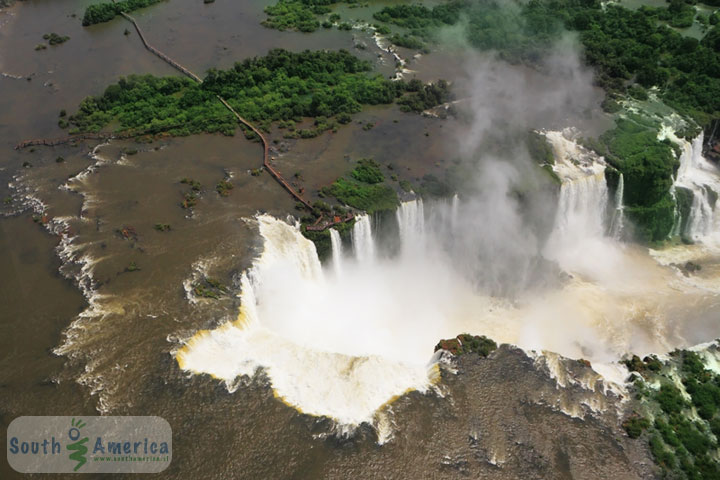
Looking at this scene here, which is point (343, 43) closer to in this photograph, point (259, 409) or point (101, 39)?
point (101, 39)

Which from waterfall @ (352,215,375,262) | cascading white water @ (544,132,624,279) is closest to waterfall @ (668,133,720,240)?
cascading white water @ (544,132,624,279)

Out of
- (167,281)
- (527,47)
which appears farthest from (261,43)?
(167,281)

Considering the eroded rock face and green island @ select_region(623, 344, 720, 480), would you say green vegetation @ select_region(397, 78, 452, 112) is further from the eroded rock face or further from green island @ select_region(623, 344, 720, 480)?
green island @ select_region(623, 344, 720, 480)

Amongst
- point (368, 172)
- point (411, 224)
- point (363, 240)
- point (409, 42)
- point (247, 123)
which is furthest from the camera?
point (409, 42)

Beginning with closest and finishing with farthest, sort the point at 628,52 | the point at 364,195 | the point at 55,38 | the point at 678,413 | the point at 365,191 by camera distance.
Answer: the point at 678,413 → the point at 364,195 → the point at 365,191 → the point at 628,52 → the point at 55,38

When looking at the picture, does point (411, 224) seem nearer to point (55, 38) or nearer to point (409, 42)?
point (409, 42)

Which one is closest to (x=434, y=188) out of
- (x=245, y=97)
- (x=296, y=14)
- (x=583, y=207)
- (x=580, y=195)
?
(x=580, y=195)

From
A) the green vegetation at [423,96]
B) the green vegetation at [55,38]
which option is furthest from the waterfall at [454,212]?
the green vegetation at [55,38]
